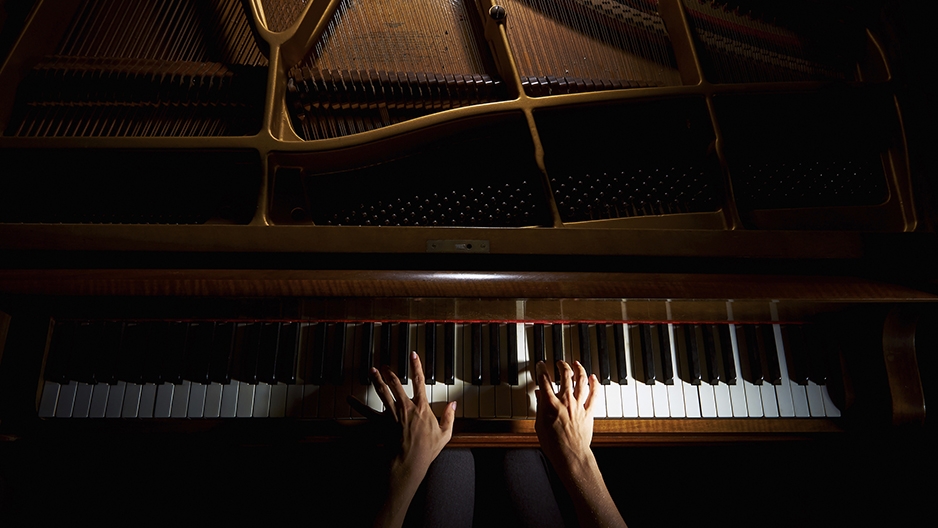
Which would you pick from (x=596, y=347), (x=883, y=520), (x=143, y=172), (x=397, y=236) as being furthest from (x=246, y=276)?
(x=883, y=520)

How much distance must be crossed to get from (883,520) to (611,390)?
4.80 ft

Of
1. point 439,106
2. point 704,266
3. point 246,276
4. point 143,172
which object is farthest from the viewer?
point 439,106

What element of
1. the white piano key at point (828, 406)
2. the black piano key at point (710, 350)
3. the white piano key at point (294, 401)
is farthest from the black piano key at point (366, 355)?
the white piano key at point (828, 406)

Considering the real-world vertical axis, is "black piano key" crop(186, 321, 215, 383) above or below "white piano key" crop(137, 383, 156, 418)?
above

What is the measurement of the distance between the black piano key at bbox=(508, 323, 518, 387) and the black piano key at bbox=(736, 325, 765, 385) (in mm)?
836

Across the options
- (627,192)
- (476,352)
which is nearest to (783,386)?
(627,192)

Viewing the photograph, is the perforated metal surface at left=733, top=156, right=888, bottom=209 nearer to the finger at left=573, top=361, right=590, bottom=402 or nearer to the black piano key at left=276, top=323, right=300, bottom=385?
the finger at left=573, top=361, right=590, bottom=402

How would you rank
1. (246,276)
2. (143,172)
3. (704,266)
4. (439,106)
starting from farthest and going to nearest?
(439,106)
(143,172)
(704,266)
(246,276)

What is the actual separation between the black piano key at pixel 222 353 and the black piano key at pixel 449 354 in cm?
75

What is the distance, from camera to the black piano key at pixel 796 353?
1.67 m

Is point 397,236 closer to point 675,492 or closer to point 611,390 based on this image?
point 611,390

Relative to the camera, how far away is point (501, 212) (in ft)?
5.61

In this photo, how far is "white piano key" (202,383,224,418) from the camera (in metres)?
1.56

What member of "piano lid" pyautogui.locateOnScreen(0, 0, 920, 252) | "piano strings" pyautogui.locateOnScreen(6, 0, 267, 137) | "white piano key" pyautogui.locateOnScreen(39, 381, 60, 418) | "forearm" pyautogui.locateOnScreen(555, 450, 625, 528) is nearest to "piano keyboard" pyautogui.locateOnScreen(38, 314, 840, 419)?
"white piano key" pyautogui.locateOnScreen(39, 381, 60, 418)
